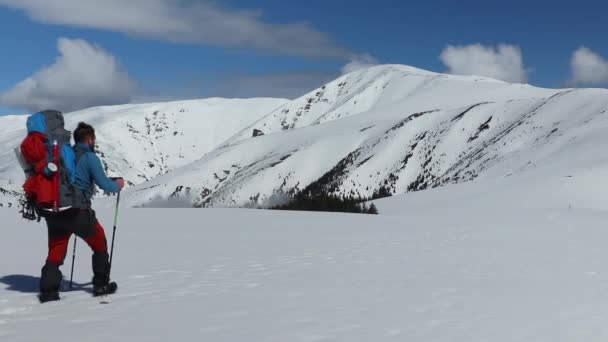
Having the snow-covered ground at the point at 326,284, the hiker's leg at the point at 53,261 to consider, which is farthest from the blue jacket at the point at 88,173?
the snow-covered ground at the point at 326,284

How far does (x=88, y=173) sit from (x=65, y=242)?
36.5 inches

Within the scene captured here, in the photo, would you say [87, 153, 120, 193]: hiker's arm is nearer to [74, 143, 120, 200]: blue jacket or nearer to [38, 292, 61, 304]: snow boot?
[74, 143, 120, 200]: blue jacket

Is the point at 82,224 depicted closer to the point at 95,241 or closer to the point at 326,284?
the point at 95,241

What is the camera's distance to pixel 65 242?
6.86 m

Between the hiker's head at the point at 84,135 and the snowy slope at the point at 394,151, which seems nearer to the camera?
the hiker's head at the point at 84,135

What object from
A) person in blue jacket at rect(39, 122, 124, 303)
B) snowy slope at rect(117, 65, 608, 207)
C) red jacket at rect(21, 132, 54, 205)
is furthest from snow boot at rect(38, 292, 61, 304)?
snowy slope at rect(117, 65, 608, 207)

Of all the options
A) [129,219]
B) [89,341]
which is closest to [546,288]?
[89,341]

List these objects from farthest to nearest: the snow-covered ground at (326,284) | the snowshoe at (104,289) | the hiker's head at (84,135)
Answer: the snowshoe at (104,289), the hiker's head at (84,135), the snow-covered ground at (326,284)

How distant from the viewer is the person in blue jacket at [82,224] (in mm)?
6617

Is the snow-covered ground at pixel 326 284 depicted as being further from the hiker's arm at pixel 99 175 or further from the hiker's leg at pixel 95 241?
the hiker's arm at pixel 99 175

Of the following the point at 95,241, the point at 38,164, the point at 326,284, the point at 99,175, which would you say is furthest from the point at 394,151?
the point at 38,164

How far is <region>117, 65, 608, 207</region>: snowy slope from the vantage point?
69.8 metres

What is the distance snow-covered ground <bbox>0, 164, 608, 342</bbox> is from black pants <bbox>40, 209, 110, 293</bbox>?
0.28 metres

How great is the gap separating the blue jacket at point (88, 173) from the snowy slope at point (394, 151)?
143 ft
